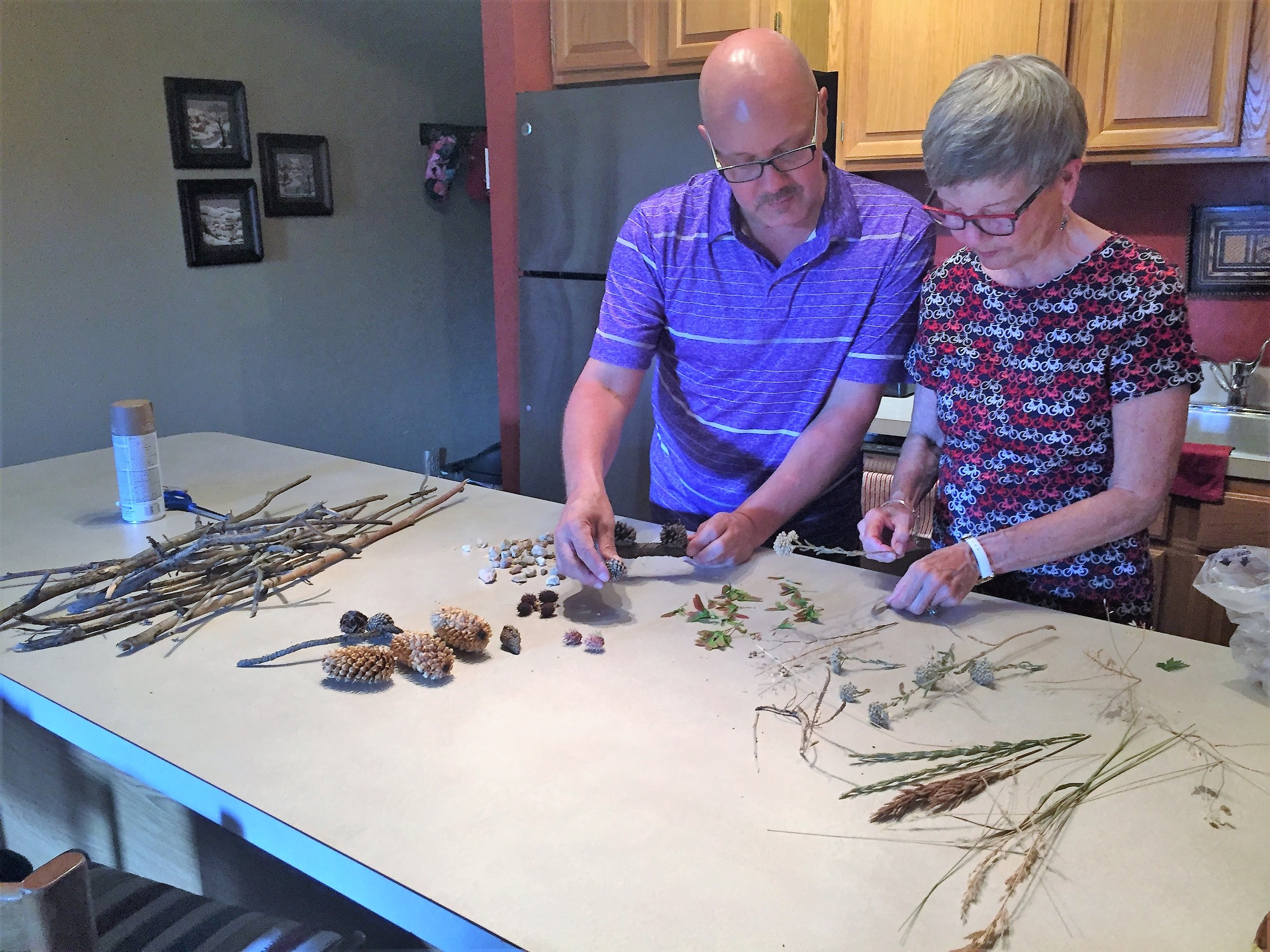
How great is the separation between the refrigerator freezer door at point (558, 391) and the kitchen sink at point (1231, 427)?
1.53 m

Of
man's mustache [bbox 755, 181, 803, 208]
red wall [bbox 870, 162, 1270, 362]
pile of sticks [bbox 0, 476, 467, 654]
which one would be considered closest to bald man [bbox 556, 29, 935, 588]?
man's mustache [bbox 755, 181, 803, 208]

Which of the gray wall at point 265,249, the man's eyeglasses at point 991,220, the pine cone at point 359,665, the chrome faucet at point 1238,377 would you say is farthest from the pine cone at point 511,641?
the gray wall at point 265,249

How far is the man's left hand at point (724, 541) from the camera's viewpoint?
1.35 meters

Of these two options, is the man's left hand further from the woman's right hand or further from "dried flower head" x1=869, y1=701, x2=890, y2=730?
"dried flower head" x1=869, y1=701, x2=890, y2=730

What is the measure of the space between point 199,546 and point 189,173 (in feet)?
8.12

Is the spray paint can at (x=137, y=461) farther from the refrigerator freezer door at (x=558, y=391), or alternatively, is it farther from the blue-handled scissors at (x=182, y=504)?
the refrigerator freezer door at (x=558, y=391)

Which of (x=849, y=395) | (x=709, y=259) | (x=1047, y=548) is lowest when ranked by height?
(x=1047, y=548)

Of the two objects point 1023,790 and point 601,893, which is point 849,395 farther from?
point 601,893

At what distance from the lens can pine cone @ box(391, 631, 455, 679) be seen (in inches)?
41.8

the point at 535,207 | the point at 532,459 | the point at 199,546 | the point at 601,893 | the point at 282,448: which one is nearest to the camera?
the point at 601,893

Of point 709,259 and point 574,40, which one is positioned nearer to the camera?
point 709,259

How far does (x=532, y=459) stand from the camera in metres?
3.21

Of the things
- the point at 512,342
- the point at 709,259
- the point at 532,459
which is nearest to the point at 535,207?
the point at 512,342

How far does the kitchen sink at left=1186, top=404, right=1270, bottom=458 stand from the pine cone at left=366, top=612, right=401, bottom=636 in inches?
86.6
